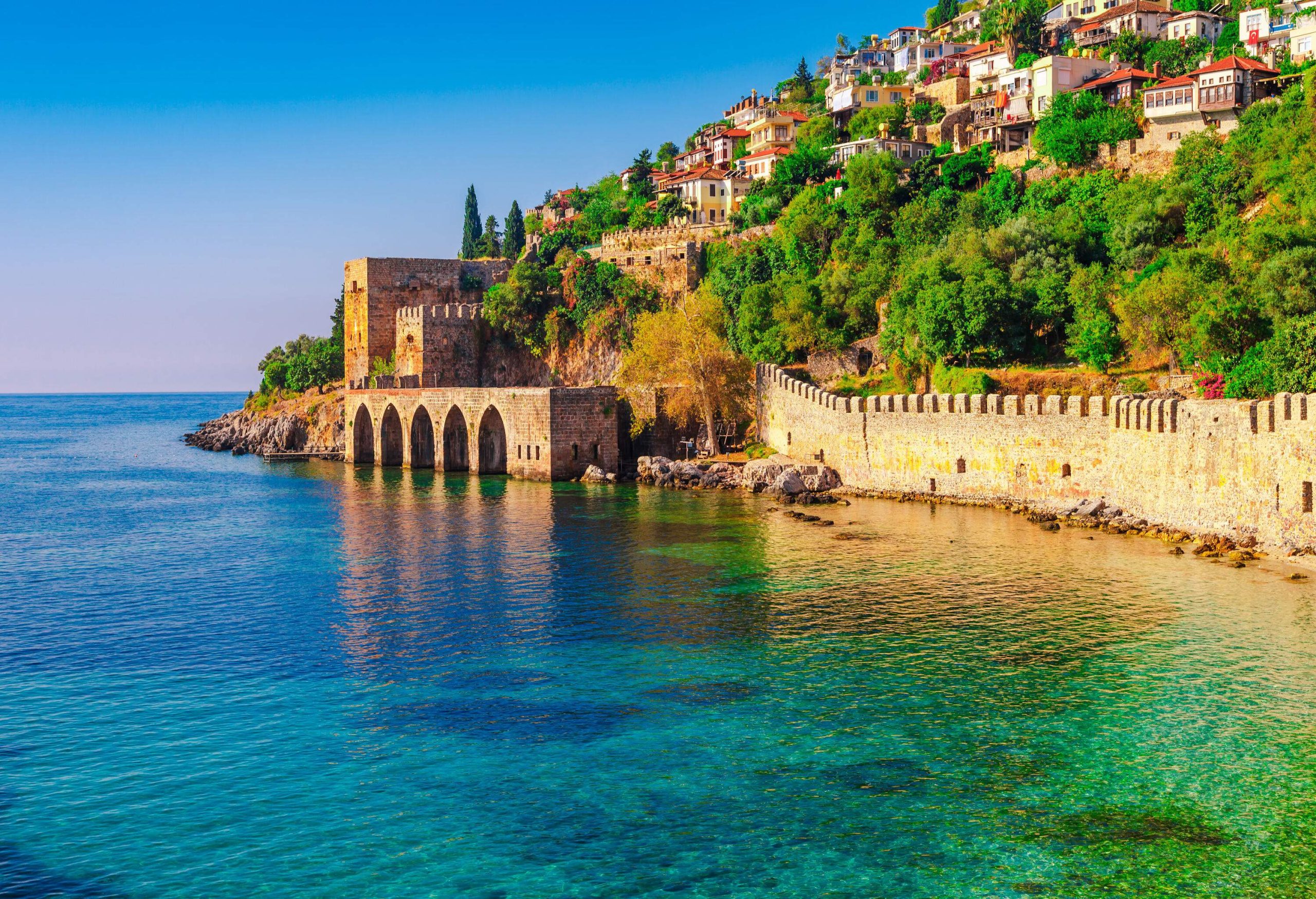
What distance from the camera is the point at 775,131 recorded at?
77750 millimetres

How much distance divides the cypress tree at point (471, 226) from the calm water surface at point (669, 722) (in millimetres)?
68695

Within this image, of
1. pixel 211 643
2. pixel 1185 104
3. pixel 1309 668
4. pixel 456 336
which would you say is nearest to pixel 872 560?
pixel 1309 668

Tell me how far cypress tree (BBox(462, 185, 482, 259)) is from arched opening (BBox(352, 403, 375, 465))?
4111cm

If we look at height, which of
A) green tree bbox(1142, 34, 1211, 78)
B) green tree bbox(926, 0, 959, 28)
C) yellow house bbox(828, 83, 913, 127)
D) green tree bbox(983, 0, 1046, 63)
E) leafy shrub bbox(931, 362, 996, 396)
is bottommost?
leafy shrub bbox(931, 362, 996, 396)

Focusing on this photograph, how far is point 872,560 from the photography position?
27359mm

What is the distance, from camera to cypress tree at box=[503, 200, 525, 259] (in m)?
90.9

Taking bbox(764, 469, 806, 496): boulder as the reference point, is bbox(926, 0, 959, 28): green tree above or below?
above

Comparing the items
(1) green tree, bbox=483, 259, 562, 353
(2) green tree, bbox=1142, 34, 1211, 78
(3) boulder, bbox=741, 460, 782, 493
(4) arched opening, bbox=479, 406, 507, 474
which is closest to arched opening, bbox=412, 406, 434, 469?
(4) arched opening, bbox=479, 406, 507, 474

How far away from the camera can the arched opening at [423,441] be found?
54375mm

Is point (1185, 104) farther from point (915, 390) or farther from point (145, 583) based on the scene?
point (145, 583)

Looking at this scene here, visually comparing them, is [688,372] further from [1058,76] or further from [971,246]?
[1058,76]

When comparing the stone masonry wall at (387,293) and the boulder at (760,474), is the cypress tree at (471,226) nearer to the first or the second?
the stone masonry wall at (387,293)

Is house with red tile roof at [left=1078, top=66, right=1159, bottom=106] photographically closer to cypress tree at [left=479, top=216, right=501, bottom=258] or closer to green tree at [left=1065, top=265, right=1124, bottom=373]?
green tree at [left=1065, top=265, right=1124, bottom=373]

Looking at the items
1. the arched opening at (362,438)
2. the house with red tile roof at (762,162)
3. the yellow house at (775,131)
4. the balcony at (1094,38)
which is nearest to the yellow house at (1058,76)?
the balcony at (1094,38)
